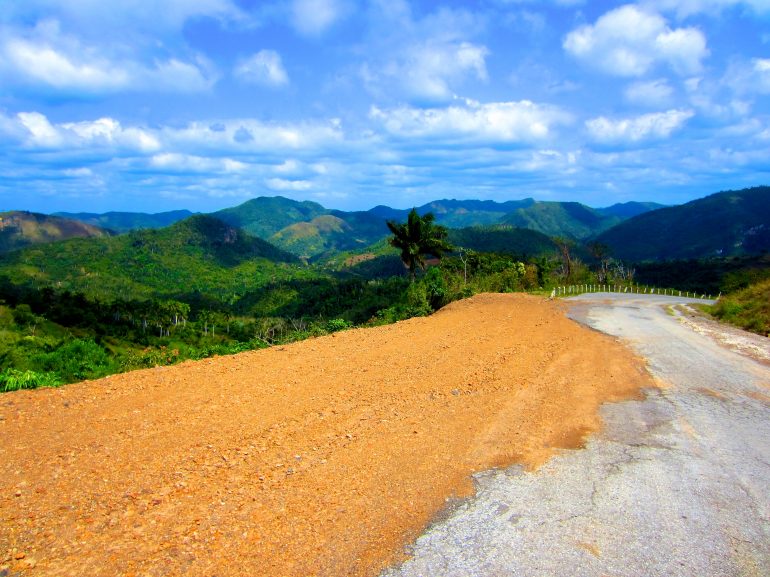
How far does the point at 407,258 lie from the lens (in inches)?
1362

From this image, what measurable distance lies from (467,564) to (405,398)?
4.01 m

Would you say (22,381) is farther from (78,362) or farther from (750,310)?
(750,310)

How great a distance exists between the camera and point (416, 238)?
112 ft

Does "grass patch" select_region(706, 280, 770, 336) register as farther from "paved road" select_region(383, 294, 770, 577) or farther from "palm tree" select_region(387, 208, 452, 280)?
"palm tree" select_region(387, 208, 452, 280)

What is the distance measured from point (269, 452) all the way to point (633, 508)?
13.1ft

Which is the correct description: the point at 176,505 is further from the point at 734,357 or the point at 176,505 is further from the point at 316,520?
the point at 734,357

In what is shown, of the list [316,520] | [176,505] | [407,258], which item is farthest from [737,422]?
[407,258]

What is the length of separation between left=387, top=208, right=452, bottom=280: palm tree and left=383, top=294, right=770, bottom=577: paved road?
26.2m

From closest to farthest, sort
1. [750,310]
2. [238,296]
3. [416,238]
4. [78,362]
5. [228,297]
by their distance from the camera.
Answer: [78,362] → [750,310] → [416,238] → [238,296] → [228,297]

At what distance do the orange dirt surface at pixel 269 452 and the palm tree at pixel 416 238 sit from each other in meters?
23.6

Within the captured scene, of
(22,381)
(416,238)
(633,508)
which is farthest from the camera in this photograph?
(416,238)

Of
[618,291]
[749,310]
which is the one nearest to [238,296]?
[618,291]

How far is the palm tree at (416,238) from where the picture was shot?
111 ft

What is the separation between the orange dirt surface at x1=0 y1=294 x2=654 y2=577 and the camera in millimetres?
4184
